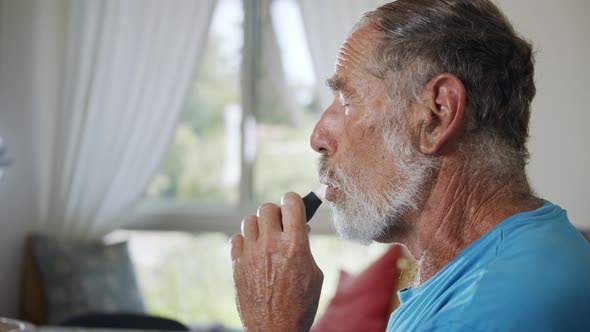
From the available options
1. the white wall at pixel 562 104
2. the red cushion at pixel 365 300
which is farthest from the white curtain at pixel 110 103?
the white wall at pixel 562 104

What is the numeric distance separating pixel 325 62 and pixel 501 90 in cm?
276

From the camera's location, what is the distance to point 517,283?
3.15 ft

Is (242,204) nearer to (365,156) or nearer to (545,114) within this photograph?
(545,114)

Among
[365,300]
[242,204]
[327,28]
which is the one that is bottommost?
[365,300]

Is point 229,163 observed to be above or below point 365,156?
below

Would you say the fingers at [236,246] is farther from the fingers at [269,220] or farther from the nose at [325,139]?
the nose at [325,139]

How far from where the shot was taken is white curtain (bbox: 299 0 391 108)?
392 centimetres

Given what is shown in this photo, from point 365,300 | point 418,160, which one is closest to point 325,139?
point 418,160

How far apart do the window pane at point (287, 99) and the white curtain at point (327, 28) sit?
12cm

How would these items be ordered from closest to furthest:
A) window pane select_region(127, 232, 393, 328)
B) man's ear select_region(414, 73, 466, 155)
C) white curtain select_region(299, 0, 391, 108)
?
man's ear select_region(414, 73, 466, 155), white curtain select_region(299, 0, 391, 108), window pane select_region(127, 232, 393, 328)

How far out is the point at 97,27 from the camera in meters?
4.02

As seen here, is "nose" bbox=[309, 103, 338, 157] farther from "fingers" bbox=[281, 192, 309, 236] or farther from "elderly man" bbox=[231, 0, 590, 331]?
"fingers" bbox=[281, 192, 309, 236]

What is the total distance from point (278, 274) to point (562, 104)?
3.05 m

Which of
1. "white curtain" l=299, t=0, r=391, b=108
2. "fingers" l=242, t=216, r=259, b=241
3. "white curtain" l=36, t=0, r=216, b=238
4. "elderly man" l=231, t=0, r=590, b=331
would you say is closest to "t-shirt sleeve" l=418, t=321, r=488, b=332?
"elderly man" l=231, t=0, r=590, b=331
